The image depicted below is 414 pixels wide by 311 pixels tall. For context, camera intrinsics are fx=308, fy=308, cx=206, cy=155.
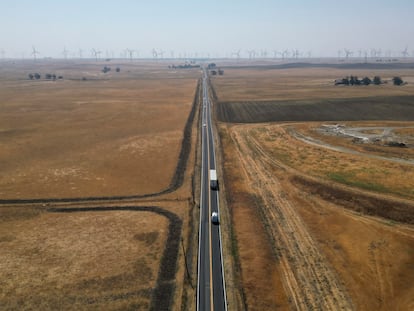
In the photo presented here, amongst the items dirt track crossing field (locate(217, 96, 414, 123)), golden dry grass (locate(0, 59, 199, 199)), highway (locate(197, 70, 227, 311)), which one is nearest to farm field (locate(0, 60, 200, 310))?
golden dry grass (locate(0, 59, 199, 199))

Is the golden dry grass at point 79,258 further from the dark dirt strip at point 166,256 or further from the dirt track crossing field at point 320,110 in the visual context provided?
the dirt track crossing field at point 320,110

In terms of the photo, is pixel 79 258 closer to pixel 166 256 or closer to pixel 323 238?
pixel 166 256

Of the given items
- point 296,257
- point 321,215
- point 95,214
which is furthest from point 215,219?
point 95,214

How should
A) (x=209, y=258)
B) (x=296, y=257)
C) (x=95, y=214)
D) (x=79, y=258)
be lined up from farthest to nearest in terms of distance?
Answer: 1. (x=95, y=214)
2. (x=296, y=257)
3. (x=79, y=258)
4. (x=209, y=258)

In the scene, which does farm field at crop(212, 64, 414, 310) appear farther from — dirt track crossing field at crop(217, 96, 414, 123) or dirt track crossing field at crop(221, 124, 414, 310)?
dirt track crossing field at crop(217, 96, 414, 123)

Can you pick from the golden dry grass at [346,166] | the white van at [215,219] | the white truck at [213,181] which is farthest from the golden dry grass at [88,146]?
the golden dry grass at [346,166]

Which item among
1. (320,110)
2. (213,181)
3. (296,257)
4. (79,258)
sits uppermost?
(320,110)
